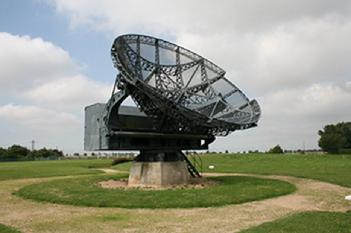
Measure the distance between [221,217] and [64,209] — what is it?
8.02 metres

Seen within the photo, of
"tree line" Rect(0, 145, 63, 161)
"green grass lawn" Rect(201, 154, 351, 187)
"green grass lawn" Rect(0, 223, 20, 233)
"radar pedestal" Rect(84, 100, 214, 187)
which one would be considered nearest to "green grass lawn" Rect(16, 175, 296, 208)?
"radar pedestal" Rect(84, 100, 214, 187)

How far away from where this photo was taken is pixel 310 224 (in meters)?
14.5

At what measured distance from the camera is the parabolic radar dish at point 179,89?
2525cm

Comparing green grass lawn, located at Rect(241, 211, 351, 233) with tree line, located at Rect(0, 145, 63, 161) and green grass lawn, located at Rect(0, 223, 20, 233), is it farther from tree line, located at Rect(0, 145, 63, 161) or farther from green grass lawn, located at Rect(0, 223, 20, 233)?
tree line, located at Rect(0, 145, 63, 161)

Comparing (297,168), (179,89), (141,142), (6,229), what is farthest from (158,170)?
(297,168)

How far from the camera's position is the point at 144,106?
1059 inches

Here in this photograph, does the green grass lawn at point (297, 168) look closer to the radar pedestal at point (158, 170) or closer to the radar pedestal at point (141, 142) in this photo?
the radar pedestal at point (158, 170)

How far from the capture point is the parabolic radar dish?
25.2 m

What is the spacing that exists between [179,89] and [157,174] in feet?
21.2

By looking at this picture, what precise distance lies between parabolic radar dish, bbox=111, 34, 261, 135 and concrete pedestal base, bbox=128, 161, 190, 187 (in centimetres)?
268

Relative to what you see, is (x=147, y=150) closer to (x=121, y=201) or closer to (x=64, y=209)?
(x=121, y=201)

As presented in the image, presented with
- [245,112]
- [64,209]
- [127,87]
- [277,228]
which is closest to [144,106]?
[127,87]

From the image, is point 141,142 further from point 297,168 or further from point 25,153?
point 25,153

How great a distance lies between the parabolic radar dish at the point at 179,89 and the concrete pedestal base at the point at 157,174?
2.68 metres
